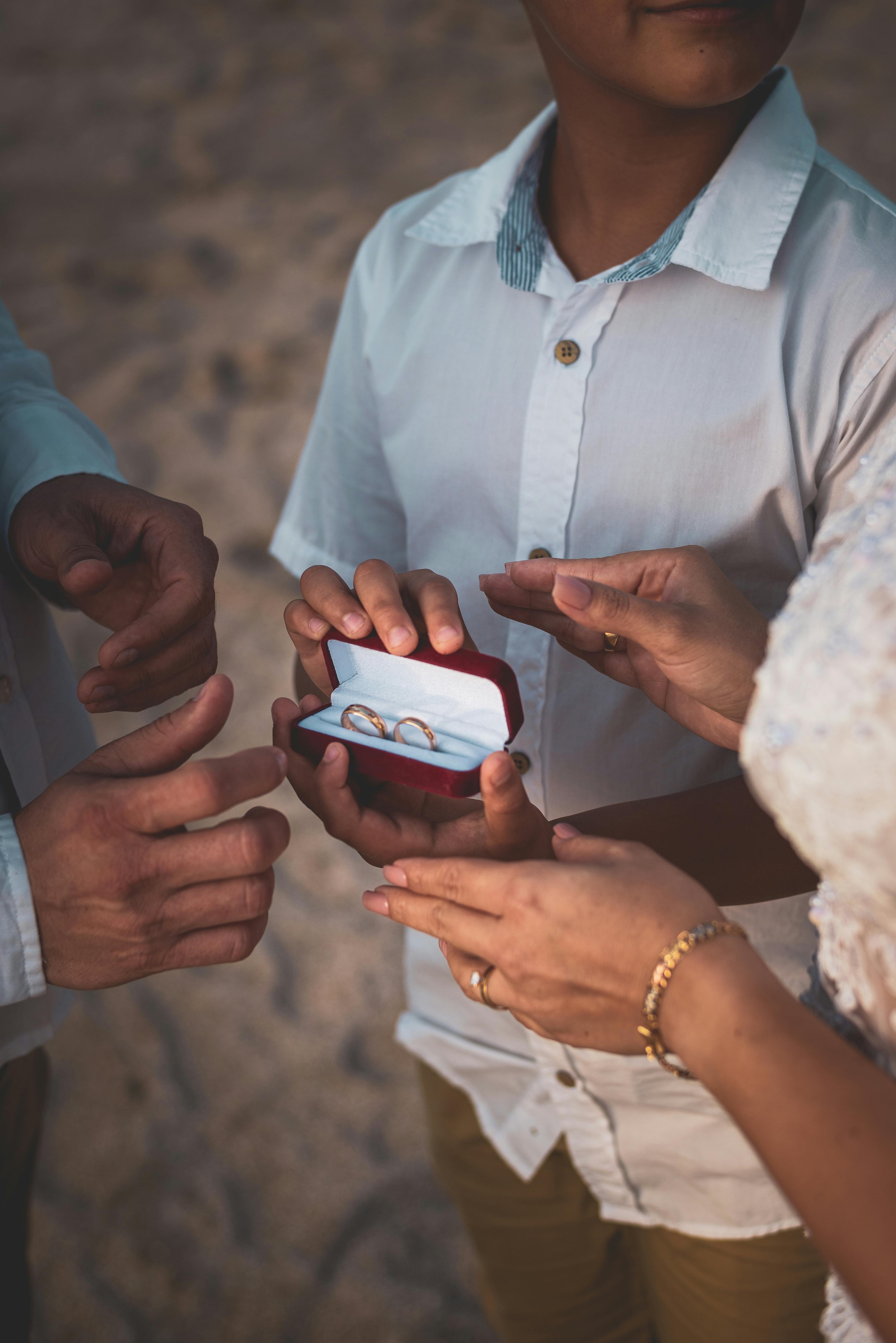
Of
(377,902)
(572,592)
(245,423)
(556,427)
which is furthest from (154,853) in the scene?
(245,423)

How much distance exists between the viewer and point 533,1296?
58.4 inches

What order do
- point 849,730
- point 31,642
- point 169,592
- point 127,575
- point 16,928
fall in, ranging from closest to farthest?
point 849,730
point 16,928
point 169,592
point 127,575
point 31,642

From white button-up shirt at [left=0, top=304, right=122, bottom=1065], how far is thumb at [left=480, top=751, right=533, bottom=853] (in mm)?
619

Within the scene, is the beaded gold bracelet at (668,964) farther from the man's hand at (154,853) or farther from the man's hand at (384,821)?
the man's hand at (154,853)

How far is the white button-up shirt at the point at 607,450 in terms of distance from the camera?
3.50 feet

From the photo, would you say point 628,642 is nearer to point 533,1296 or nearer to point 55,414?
point 55,414

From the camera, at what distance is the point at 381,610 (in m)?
1.04

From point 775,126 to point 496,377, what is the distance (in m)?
0.43

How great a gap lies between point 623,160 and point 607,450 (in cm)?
36

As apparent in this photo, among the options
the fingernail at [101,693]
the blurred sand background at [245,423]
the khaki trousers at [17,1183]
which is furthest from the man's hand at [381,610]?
the blurred sand background at [245,423]

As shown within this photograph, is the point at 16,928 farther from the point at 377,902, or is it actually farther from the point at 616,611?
the point at 616,611

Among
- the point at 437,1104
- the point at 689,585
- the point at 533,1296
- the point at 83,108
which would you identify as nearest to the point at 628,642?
the point at 689,585

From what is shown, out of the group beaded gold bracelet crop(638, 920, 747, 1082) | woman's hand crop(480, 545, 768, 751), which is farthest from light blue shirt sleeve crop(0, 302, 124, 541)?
beaded gold bracelet crop(638, 920, 747, 1082)

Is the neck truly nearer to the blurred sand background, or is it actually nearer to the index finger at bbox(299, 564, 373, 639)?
the index finger at bbox(299, 564, 373, 639)
